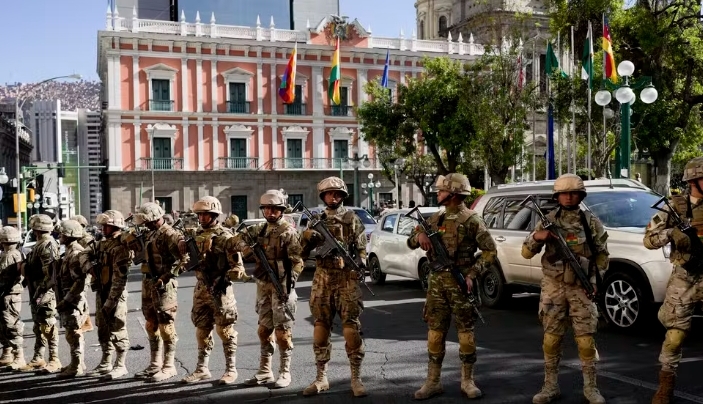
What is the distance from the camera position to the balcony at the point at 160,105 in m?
43.6

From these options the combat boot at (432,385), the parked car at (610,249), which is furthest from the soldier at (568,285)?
the parked car at (610,249)

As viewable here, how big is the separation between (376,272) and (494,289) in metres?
4.39

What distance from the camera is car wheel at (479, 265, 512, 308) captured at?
10547mm

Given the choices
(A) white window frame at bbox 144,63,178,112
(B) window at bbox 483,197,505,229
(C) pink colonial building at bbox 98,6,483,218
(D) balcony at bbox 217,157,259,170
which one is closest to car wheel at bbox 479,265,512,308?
(B) window at bbox 483,197,505,229

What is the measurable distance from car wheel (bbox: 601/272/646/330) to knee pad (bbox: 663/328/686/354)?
108 inches

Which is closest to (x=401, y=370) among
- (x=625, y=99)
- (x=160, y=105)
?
(x=625, y=99)

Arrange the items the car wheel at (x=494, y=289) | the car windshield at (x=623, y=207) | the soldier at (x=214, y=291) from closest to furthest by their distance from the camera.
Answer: the soldier at (x=214, y=291) < the car windshield at (x=623, y=207) < the car wheel at (x=494, y=289)

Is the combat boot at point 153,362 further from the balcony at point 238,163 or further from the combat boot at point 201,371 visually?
the balcony at point 238,163

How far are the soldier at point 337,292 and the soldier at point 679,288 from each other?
2.42 meters

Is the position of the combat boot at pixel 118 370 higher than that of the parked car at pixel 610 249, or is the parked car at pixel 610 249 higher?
the parked car at pixel 610 249

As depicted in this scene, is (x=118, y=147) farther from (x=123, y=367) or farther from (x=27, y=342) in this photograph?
(x=123, y=367)

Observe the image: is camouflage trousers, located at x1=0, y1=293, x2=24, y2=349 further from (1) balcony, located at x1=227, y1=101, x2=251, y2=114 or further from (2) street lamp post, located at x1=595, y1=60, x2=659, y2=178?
(1) balcony, located at x1=227, y1=101, x2=251, y2=114

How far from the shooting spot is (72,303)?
7.45 meters

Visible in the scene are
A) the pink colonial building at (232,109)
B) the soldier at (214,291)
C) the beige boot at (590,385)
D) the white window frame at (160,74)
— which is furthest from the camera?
the white window frame at (160,74)
